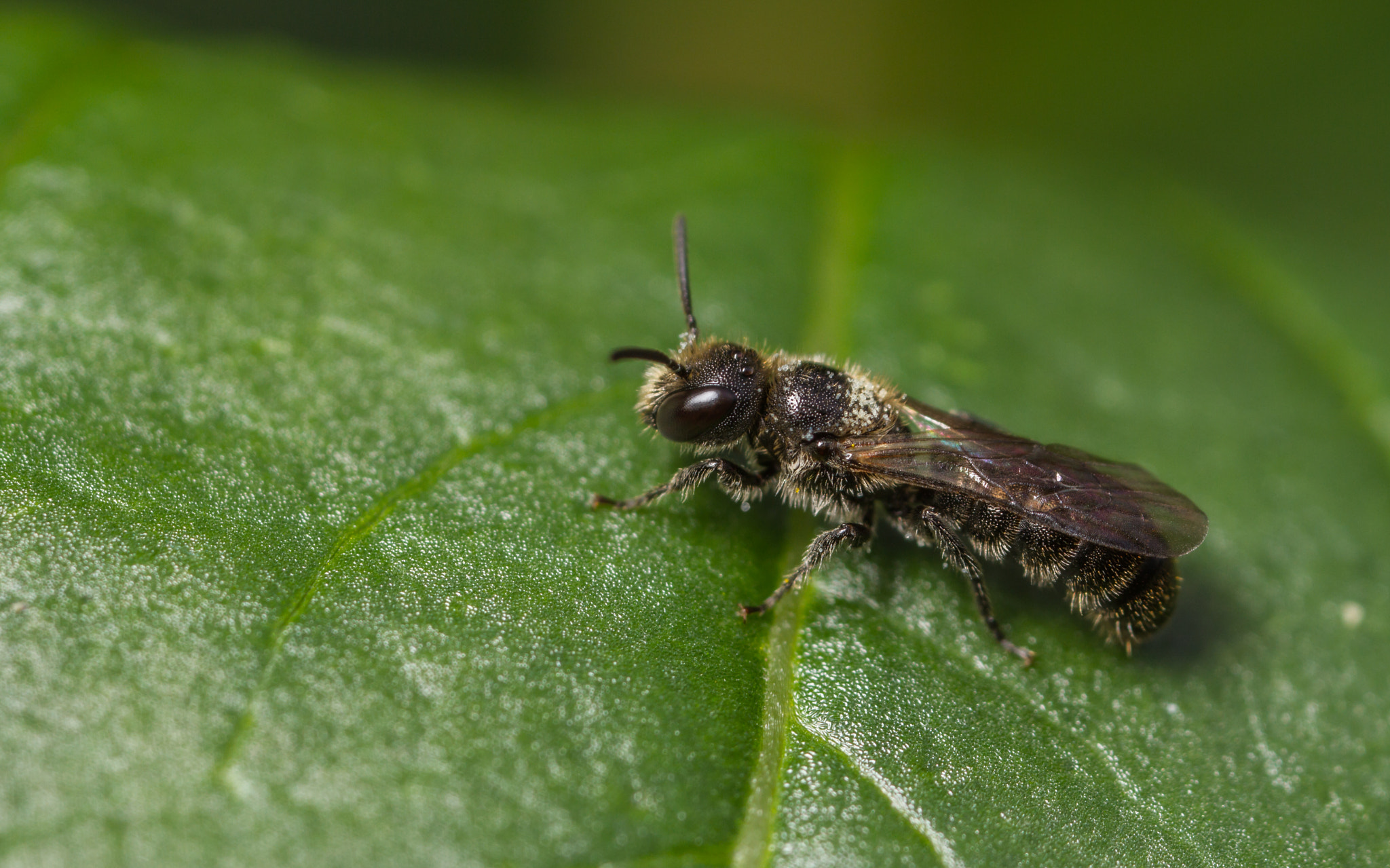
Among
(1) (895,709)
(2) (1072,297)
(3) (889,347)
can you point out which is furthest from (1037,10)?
(1) (895,709)

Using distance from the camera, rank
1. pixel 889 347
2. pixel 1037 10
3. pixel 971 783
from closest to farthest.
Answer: pixel 971 783, pixel 889 347, pixel 1037 10

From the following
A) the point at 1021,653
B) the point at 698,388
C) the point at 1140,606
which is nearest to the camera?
the point at 1021,653

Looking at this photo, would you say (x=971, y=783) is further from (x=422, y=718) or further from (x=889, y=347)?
(x=889, y=347)

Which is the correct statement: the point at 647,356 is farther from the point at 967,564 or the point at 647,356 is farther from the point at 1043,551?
the point at 1043,551

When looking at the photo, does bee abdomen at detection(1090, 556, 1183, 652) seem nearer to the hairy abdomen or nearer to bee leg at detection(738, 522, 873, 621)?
the hairy abdomen

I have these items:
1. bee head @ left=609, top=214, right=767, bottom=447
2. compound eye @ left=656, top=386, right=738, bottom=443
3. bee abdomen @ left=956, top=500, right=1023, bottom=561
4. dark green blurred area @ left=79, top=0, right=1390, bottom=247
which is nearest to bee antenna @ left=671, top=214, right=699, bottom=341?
bee head @ left=609, top=214, right=767, bottom=447

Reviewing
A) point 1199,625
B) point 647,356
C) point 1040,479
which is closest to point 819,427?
point 647,356
